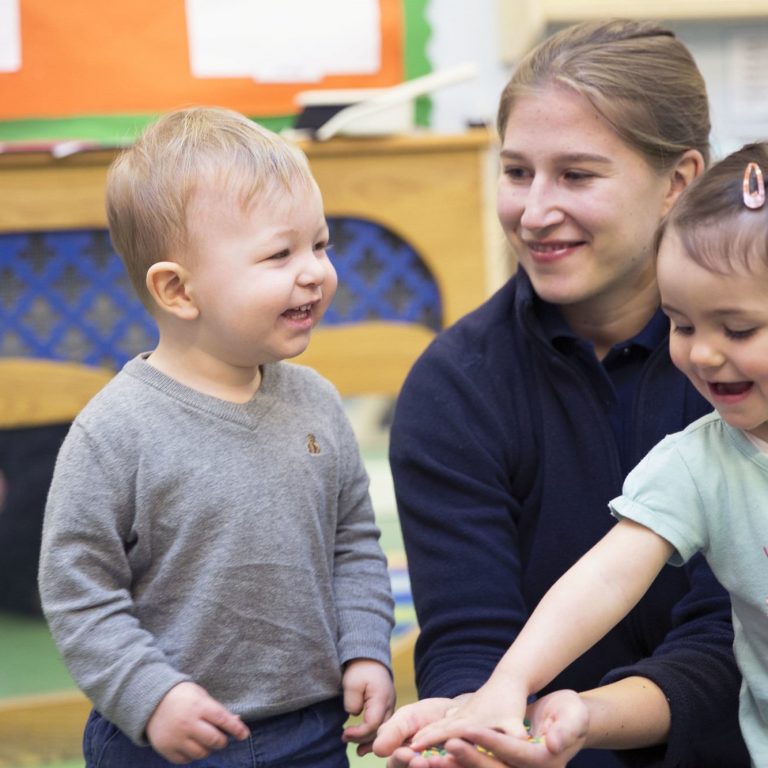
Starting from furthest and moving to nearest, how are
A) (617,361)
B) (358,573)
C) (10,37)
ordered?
(10,37) < (617,361) < (358,573)

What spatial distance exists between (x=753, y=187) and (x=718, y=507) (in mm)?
265

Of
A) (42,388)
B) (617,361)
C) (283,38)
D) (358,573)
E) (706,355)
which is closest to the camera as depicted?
(706,355)

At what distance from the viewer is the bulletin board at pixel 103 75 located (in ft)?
7.27

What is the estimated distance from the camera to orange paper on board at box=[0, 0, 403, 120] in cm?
221

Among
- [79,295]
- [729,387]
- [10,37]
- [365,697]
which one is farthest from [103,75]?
[729,387]

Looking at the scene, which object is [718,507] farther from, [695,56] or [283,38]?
[695,56]

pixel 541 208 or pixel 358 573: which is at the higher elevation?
pixel 541 208

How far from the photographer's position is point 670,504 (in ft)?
3.27

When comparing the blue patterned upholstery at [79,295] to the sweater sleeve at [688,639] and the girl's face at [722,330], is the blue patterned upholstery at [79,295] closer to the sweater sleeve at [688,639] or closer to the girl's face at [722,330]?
the sweater sleeve at [688,639]

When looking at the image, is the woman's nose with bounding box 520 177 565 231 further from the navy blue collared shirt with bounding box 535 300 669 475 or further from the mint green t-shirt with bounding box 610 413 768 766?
the mint green t-shirt with bounding box 610 413 768 766

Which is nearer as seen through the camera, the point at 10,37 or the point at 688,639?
the point at 688,639

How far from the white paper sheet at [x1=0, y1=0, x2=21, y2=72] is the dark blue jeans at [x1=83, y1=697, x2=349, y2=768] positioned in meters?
1.47

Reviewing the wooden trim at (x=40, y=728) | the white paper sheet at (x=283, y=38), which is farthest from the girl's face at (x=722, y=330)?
the white paper sheet at (x=283, y=38)

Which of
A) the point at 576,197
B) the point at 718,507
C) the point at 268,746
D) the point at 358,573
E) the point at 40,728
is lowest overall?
the point at 40,728
